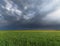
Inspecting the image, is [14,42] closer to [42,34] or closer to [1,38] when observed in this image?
[1,38]

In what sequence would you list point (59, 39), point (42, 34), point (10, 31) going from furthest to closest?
point (10, 31)
point (42, 34)
point (59, 39)

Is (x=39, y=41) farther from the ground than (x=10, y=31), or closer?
closer

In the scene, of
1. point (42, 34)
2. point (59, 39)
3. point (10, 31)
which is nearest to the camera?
point (59, 39)

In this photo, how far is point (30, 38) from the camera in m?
4.14

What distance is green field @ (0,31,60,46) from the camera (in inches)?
156

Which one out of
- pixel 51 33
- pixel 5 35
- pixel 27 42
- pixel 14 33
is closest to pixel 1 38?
pixel 5 35

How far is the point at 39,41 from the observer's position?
4.02 meters

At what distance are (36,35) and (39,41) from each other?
0.28 metres

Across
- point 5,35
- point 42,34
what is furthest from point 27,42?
point 5,35

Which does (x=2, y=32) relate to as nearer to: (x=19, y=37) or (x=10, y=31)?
(x=10, y=31)

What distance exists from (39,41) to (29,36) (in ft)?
1.24

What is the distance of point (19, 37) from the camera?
4238 mm

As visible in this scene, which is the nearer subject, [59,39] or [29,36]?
[59,39]

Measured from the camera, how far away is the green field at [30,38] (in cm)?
397
